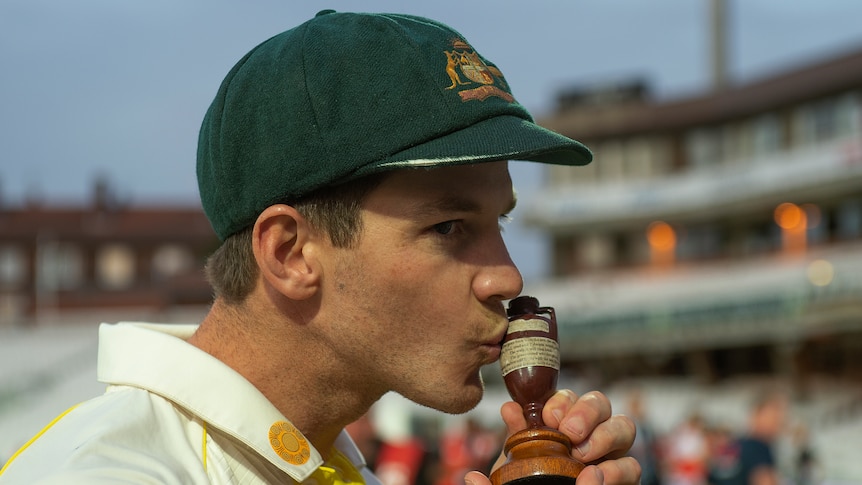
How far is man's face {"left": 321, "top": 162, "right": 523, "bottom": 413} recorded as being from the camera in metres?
2.00

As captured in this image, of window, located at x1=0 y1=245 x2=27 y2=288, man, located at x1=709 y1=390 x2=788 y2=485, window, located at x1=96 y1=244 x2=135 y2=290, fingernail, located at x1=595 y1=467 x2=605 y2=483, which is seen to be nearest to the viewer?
fingernail, located at x1=595 y1=467 x2=605 y2=483

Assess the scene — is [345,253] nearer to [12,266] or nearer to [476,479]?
[476,479]

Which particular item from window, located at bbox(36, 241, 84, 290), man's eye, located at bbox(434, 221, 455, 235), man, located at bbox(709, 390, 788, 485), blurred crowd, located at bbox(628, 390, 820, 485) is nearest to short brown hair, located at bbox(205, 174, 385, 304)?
man's eye, located at bbox(434, 221, 455, 235)

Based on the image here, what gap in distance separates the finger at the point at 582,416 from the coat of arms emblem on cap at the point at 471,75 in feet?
1.90

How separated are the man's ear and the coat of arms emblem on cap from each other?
37cm

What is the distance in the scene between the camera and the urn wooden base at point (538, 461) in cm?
183

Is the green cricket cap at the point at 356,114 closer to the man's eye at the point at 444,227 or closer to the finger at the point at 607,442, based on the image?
the man's eye at the point at 444,227

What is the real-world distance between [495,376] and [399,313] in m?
35.9

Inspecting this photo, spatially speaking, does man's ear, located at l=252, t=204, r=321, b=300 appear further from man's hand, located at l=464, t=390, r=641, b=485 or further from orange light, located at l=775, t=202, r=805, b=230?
orange light, located at l=775, t=202, r=805, b=230

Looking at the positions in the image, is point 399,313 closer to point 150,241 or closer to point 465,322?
point 465,322

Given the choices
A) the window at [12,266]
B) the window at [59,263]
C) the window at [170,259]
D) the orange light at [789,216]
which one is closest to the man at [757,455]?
the orange light at [789,216]

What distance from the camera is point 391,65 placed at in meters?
1.97

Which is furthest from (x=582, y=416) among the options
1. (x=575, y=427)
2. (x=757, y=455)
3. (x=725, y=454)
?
(x=725, y=454)

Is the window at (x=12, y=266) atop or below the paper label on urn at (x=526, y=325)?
below
